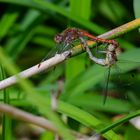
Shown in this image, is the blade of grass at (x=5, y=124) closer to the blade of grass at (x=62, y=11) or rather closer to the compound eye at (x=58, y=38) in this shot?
the compound eye at (x=58, y=38)

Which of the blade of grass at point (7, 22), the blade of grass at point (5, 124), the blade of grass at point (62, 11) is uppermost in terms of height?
the blade of grass at point (7, 22)

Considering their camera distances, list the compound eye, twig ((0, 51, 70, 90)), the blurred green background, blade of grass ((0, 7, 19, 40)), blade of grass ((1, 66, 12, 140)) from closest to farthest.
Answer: twig ((0, 51, 70, 90))
blade of grass ((1, 66, 12, 140))
the compound eye
the blurred green background
blade of grass ((0, 7, 19, 40))

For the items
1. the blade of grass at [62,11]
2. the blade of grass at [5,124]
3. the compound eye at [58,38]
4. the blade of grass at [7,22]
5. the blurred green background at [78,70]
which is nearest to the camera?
the blade of grass at [5,124]

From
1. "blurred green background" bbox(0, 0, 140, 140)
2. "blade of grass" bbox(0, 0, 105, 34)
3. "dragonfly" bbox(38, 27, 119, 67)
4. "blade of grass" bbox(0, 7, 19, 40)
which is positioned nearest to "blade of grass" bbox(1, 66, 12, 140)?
"blurred green background" bbox(0, 0, 140, 140)

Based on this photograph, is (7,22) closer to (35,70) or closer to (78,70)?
(78,70)

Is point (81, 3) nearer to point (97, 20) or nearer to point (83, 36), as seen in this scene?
point (83, 36)

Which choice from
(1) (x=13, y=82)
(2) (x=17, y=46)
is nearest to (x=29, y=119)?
(1) (x=13, y=82)

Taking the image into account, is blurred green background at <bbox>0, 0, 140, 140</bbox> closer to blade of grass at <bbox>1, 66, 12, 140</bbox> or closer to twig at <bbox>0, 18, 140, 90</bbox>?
blade of grass at <bbox>1, 66, 12, 140</bbox>

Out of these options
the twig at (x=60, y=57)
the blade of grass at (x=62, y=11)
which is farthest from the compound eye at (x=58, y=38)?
the blade of grass at (x=62, y=11)
